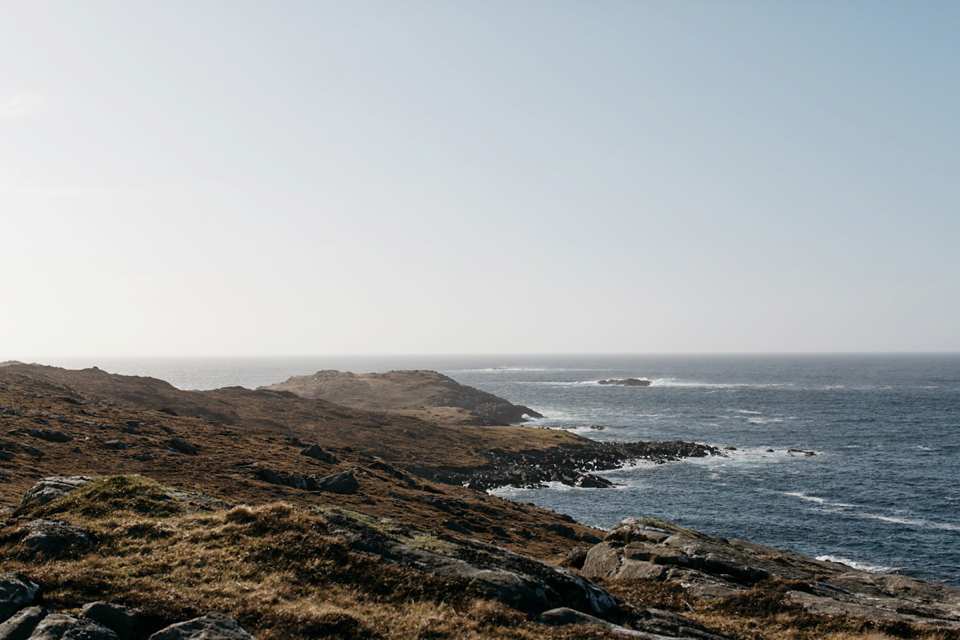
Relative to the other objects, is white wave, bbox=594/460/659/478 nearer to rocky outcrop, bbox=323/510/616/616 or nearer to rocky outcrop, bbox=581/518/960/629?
rocky outcrop, bbox=581/518/960/629

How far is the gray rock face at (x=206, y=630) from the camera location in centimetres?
1184

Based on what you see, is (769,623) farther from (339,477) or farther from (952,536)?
(952,536)

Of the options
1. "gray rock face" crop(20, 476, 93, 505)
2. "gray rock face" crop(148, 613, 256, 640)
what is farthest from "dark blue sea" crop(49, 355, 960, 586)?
"gray rock face" crop(148, 613, 256, 640)

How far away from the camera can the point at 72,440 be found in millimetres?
38125

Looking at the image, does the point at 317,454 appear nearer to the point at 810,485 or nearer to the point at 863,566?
the point at 863,566

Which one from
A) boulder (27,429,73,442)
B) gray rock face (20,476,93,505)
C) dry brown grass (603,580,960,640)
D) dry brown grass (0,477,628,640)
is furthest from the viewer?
boulder (27,429,73,442)

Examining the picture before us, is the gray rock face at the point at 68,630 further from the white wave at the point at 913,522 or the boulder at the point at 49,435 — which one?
the white wave at the point at 913,522

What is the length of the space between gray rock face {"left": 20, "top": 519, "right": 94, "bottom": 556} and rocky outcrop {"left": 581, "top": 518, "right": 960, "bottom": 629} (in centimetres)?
1805

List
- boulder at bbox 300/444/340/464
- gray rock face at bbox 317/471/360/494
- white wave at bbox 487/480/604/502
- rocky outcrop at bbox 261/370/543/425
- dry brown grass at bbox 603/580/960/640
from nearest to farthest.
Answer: dry brown grass at bbox 603/580/960/640 < gray rock face at bbox 317/471/360/494 < boulder at bbox 300/444/340/464 < white wave at bbox 487/480/604/502 < rocky outcrop at bbox 261/370/543/425

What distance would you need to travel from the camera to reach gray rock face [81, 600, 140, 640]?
12102 mm

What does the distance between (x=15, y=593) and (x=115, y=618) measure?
90.9 inches

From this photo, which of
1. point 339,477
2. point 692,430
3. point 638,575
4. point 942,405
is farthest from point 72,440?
point 942,405

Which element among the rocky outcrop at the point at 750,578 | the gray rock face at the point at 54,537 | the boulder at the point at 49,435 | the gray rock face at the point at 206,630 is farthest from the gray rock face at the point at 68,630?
the boulder at the point at 49,435

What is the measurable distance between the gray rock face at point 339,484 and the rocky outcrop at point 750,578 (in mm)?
19556
